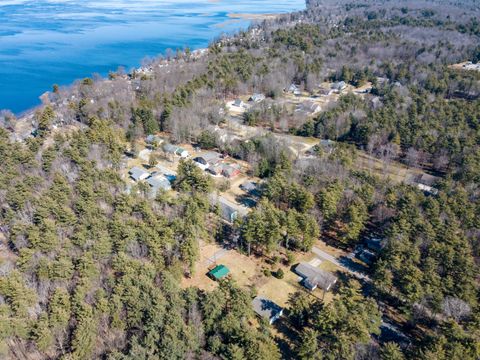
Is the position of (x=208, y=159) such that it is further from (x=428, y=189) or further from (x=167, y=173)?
(x=428, y=189)

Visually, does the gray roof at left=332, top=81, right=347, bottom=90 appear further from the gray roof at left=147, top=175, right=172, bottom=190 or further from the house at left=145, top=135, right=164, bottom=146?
the gray roof at left=147, top=175, right=172, bottom=190

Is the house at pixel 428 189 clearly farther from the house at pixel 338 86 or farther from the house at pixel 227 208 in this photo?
the house at pixel 338 86

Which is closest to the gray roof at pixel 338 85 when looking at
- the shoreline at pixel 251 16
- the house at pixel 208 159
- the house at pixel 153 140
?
the house at pixel 208 159

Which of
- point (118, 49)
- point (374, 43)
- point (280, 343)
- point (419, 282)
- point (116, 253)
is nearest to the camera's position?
point (280, 343)

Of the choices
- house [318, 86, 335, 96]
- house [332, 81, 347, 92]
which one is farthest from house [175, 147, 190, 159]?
house [332, 81, 347, 92]

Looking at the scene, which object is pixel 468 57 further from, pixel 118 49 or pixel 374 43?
pixel 118 49

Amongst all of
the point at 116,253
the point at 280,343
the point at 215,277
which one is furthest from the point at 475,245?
the point at 116,253

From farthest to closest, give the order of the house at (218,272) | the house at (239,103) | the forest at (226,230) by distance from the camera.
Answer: the house at (239,103) < the house at (218,272) < the forest at (226,230)

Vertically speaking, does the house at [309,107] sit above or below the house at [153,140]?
above
